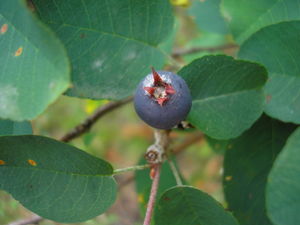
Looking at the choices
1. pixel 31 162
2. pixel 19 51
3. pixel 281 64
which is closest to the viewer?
pixel 19 51

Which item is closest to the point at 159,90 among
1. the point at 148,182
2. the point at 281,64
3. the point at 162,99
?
the point at 162,99

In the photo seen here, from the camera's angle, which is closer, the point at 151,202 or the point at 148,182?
the point at 151,202

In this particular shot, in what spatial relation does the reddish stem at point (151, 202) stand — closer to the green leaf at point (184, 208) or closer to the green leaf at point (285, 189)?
the green leaf at point (184, 208)

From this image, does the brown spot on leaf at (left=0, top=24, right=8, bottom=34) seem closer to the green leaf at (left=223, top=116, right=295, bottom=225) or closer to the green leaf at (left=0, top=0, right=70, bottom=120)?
the green leaf at (left=0, top=0, right=70, bottom=120)

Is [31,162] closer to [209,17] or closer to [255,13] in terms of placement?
[255,13]

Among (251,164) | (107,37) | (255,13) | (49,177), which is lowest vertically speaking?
(251,164)

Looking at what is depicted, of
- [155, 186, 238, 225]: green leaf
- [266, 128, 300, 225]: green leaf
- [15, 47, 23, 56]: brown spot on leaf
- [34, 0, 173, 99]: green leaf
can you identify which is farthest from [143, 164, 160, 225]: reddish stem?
[15, 47, 23, 56]: brown spot on leaf
